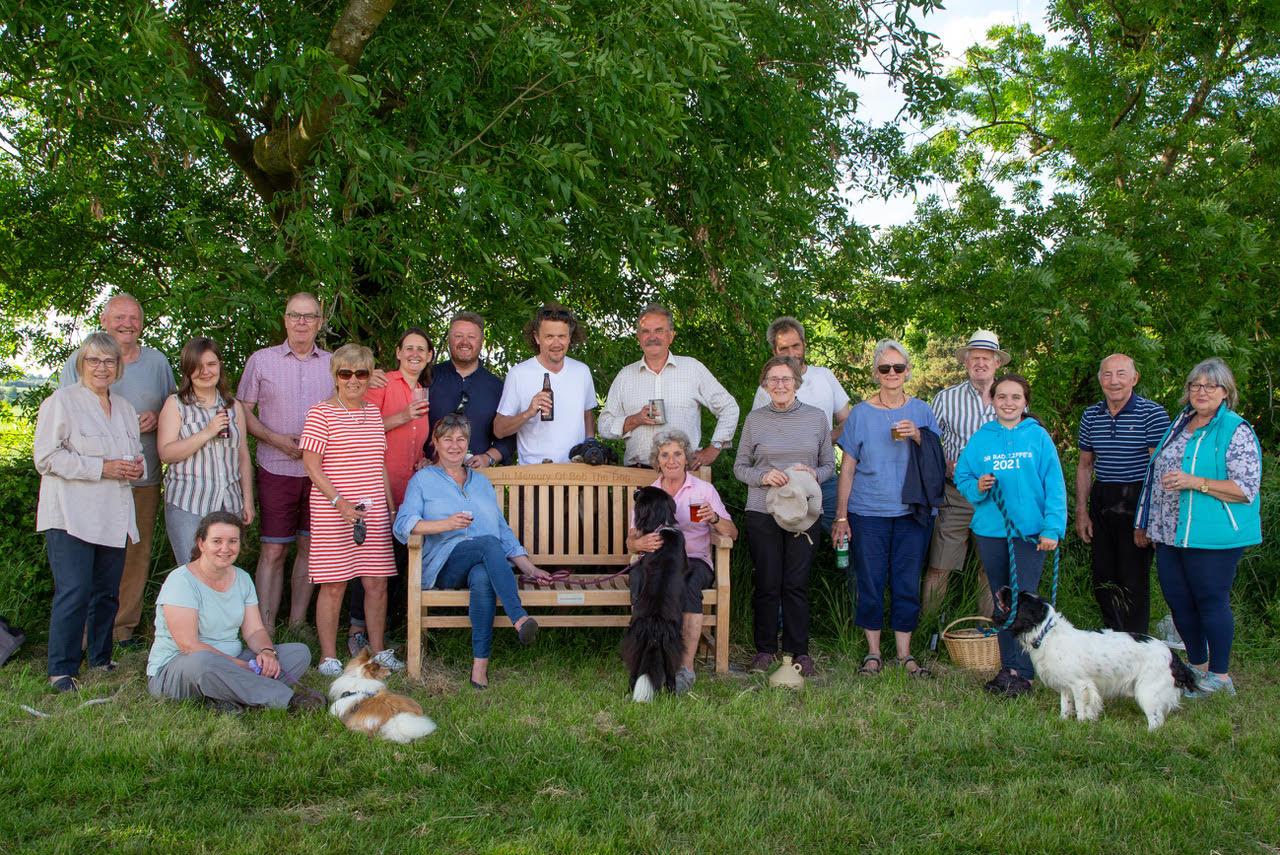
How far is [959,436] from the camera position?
5652 mm

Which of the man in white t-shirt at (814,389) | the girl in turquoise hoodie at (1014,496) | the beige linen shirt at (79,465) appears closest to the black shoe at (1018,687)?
the girl in turquoise hoodie at (1014,496)

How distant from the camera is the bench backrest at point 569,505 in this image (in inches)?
226

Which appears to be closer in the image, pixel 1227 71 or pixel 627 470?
pixel 627 470

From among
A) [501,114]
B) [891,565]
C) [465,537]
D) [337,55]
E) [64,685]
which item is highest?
[337,55]

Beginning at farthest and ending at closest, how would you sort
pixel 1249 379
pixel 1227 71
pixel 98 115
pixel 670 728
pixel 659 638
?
1. pixel 1227 71
2. pixel 1249 379
3. pixel 98 115
4. pixel 659 638
5. pixel 670 728

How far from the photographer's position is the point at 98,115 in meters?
5.93

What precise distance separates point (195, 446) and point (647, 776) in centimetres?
302

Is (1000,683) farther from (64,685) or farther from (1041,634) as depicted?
(64,685)

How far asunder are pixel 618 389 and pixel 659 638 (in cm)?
171

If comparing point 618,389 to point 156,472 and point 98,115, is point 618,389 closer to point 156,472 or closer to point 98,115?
point 156,472

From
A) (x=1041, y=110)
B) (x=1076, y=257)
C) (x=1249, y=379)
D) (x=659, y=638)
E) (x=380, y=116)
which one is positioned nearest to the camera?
(x=659, y=638)

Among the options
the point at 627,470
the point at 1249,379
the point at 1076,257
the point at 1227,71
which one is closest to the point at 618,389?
the point at 627,470

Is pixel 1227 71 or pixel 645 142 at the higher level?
pixel 1227 71

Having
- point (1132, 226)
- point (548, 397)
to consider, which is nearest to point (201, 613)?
point (548, 397)
